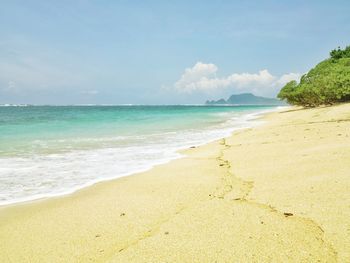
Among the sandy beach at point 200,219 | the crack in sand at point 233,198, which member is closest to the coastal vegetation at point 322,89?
the sandy beach at point 200,219

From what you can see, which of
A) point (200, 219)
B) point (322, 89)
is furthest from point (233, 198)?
point (322, 89)

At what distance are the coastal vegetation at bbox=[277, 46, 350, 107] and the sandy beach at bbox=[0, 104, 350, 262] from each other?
24354 mm

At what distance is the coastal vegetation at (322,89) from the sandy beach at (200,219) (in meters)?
24.4

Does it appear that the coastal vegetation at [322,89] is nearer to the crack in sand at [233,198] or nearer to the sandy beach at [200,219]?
the sandy beach at [200,219]

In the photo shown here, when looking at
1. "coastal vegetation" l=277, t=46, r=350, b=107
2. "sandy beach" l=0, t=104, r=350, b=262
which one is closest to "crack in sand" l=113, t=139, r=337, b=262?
"sandy beach" l=0, t=104, r=350, b=262

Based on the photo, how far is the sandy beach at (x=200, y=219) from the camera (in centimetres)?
288

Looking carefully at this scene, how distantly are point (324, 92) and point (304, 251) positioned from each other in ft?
97.0

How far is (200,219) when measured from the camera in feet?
12.0

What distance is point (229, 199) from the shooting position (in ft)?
14.2

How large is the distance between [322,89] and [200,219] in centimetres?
2916

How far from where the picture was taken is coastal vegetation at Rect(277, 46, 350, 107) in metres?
27.5

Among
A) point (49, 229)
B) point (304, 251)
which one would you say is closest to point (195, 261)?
point (304, 251)

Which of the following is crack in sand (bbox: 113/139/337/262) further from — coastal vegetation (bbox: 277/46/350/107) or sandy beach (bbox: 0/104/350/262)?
coastal vegetation (bbox: 277/46/350/107)

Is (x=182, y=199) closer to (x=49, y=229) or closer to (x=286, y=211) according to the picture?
(x=286, y=211)
